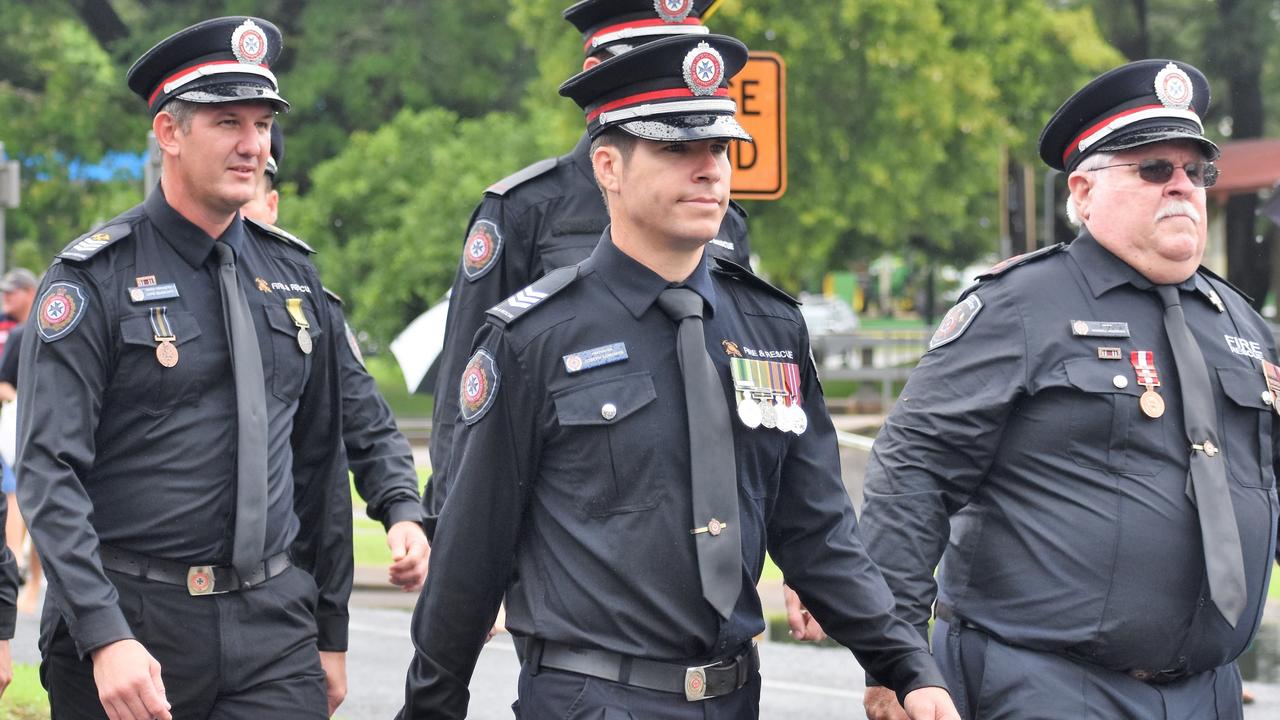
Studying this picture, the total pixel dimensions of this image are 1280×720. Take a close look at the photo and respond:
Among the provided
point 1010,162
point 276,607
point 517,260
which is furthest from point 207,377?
point 1010,162

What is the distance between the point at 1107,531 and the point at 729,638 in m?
1.12

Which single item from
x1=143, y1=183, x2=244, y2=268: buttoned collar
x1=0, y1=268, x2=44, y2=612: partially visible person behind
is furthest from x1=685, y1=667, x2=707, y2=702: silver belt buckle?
x1=0, y1=268, x2=44, y2=612: partially visible person behind

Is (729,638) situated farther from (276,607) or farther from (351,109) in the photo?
(351,109)

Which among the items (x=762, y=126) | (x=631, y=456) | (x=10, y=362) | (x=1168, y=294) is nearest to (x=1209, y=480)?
(x=1168, y=294)

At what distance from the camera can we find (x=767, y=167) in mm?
8914

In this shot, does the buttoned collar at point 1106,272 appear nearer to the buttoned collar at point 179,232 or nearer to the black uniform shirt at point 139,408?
the black uniform shirt at point 139,408

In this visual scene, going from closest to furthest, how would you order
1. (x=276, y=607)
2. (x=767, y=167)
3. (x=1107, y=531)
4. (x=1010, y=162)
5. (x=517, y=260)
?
1. (x=1107, y=531)
2. (x=276, y=607)
3. (x=517, y=260)
4. (x=767, y=167)
5. (x=1010, y=162)

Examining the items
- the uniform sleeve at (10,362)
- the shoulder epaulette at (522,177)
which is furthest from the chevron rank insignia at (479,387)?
the uniform sleeve at (10,362)

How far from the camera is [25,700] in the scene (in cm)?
761

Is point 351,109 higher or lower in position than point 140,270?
higher

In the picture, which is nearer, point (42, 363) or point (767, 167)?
point (42, 363)

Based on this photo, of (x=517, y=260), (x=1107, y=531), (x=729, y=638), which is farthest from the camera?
(x=517, y=260)

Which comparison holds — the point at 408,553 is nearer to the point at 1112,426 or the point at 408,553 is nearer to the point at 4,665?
the point at 4,665

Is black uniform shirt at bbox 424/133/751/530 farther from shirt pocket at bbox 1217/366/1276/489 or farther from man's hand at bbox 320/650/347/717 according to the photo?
shirt pocket at bbox 1217/366/1276/489
